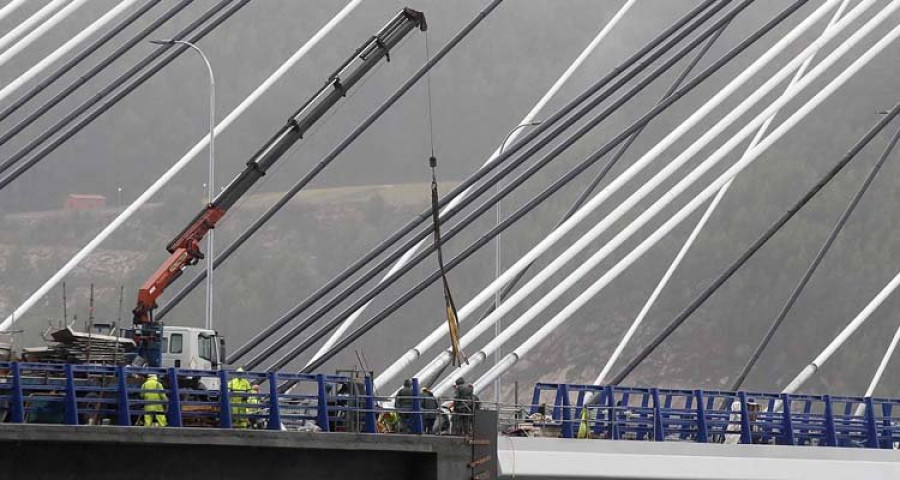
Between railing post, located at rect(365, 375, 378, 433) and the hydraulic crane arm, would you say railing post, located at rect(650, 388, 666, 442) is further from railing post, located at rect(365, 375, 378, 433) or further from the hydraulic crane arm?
the hydraulic crane arm

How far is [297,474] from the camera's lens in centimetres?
2802

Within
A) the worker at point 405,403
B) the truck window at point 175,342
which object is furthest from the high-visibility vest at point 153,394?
the truck window at point 175,342

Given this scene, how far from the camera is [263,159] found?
40844 mm

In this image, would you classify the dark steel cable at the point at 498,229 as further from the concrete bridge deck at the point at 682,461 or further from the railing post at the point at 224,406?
the railing post at the point at 224,406

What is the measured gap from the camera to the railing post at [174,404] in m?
27.4

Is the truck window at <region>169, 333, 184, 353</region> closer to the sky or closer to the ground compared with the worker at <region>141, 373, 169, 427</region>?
closer to the sky

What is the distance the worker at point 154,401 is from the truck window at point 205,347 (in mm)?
7504

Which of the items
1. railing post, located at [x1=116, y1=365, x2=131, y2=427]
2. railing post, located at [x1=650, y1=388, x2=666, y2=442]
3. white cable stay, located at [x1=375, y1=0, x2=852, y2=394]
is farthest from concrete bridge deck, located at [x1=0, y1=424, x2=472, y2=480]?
railing post, located at [x1=650, y1=388, x2=666, y2=442]

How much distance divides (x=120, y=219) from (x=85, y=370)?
19.2 m

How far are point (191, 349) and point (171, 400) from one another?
8.60 metres

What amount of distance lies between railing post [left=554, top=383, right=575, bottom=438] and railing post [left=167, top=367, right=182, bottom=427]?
26.8 feet

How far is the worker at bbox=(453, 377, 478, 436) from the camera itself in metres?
29.8

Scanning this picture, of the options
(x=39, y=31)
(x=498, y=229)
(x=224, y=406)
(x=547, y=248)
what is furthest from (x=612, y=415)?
(x=39, y=31)

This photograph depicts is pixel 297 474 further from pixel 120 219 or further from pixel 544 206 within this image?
pixel 544 206
